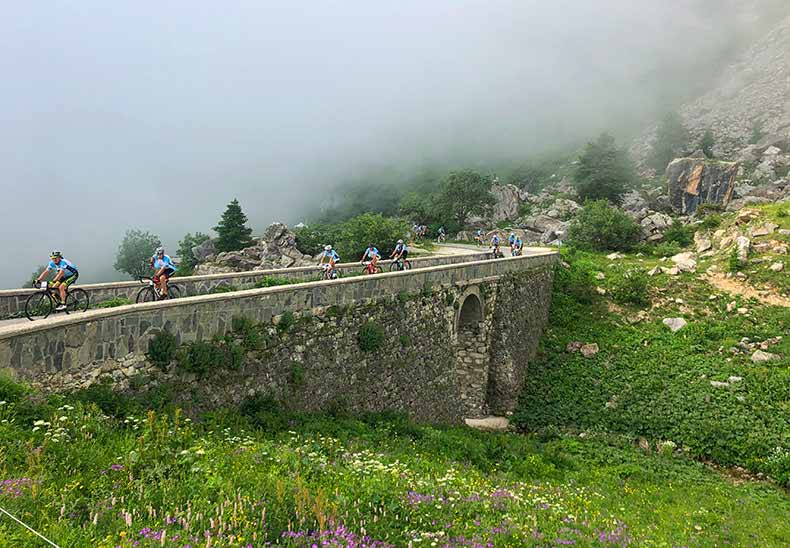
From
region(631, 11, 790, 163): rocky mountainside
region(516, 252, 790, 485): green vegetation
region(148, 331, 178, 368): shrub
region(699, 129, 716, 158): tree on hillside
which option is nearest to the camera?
region(148, 331, 178, 368): shrub

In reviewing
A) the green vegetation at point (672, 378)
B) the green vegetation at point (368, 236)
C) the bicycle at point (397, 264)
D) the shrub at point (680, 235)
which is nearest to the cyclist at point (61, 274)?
the bicycle at point (397, 264)

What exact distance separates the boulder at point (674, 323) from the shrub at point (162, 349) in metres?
24.2

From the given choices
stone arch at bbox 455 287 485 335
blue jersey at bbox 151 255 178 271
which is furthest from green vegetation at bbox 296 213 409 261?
blue jersey at bbox 151 255 178 271

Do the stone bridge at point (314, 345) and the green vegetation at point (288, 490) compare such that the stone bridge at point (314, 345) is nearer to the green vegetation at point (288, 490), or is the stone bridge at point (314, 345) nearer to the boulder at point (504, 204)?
the green vegetation at point (288, 490)

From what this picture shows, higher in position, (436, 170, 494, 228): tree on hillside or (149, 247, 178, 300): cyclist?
(436, 170, 494, 228): tree on hillside

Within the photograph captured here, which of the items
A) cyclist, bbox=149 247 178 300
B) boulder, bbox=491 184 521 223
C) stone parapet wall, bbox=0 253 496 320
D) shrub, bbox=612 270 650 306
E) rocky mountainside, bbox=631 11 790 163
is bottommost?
shrub, bbox=612 270 650 306

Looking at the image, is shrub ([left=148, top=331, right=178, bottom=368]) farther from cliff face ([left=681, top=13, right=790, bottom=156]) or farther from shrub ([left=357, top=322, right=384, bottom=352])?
cliff face ([left=681, top=13, right=790, bottom=156])

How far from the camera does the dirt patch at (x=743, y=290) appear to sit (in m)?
24.2

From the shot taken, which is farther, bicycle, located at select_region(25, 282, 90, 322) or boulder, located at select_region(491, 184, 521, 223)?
boulder, located at select_region(491, 184, 521, 223)

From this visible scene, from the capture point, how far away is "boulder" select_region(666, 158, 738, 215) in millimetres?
53156

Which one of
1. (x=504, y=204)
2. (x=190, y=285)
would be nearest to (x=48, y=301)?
(x=190, y=285)

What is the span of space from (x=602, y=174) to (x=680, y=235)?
25.9 metres

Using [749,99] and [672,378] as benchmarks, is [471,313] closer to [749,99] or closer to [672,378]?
[672,378]

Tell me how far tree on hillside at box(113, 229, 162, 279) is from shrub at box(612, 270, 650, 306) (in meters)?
73.9
